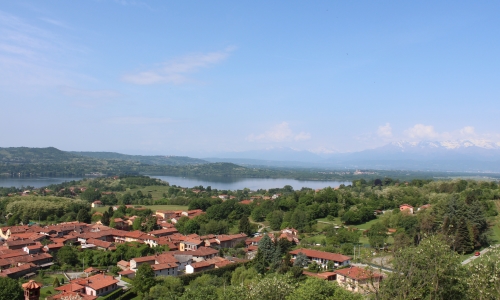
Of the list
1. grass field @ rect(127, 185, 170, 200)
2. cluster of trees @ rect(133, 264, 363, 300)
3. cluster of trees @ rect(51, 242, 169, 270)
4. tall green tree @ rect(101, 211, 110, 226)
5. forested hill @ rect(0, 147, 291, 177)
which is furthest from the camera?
forested hill @ rect(0, 147, 291, 177)

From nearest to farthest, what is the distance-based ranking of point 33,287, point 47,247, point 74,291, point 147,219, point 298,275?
point 33,287, point 74,291, point 298,275, point 47,247, point 147,219

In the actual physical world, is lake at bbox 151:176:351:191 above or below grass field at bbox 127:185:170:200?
below

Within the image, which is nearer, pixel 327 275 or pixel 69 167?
pixel 327 275

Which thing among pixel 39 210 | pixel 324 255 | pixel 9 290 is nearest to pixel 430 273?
pixel 324 255

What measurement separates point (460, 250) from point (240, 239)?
A: 12749 mm

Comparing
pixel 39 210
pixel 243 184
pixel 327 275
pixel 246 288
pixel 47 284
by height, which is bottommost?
pixel 243 184

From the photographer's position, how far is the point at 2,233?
25.5 meters

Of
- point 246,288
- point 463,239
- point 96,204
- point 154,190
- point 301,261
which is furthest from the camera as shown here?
point 154,190

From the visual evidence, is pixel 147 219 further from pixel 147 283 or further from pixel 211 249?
pixel 147 283

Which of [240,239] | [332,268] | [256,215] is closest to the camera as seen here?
[332,268]

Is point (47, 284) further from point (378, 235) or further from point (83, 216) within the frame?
point (378, 235)

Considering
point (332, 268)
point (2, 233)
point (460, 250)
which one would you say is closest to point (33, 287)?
point (332, 268)

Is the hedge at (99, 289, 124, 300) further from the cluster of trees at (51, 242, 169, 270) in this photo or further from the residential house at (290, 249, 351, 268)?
the residential house at (290, 249, 351, 268)

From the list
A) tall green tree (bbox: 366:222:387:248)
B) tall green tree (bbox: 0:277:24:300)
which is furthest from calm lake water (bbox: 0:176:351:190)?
tall green tree (bbox: 0:277:24:300)
